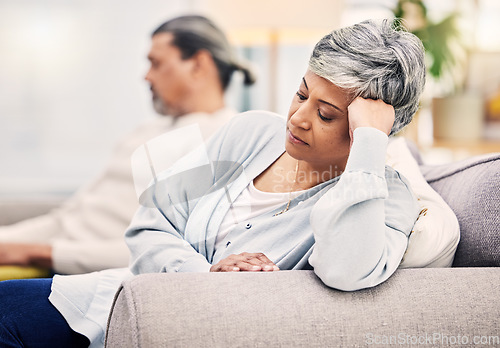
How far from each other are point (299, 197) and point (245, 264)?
0.18 meters

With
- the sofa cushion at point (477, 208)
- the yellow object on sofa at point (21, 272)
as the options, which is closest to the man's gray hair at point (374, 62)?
the sofa cushion at point (477, 208)

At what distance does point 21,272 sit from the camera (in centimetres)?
155

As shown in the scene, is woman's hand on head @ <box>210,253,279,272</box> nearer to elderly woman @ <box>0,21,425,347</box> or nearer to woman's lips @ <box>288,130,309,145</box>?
elderly woman @ <box>0,21,425,347</box>

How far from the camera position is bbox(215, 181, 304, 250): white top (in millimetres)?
1109

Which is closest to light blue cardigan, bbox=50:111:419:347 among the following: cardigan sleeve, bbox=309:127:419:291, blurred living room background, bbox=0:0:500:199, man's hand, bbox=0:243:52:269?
cardigan sleeve, bbox=309:127:419:291

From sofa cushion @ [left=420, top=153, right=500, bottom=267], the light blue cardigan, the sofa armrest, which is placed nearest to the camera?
the sofa armrest

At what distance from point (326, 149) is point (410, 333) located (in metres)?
0.34

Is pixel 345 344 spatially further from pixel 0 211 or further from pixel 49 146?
pixel 49 146

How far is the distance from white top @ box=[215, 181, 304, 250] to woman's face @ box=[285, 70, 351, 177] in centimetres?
10

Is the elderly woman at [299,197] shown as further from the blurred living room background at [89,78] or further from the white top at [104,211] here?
the blurred living room background at [89,78]

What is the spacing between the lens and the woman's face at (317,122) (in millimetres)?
1002

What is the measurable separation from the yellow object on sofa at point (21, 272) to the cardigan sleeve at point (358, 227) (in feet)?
2.92

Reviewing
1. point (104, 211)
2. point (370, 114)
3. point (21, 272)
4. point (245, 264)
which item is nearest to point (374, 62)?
point (370, 114)

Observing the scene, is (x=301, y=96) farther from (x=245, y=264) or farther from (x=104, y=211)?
(x=104, y=211)
